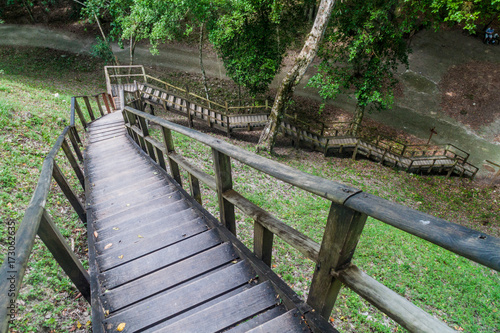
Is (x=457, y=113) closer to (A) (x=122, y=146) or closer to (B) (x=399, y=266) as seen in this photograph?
(B) (x=399, y=266)

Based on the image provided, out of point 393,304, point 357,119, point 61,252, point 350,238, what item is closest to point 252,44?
point 357,119

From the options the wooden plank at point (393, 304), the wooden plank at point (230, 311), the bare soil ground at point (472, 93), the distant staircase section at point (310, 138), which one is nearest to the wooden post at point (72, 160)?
the wooden plank at point (230, 311)

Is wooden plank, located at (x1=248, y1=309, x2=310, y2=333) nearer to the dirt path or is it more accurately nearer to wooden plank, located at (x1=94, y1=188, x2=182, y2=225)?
wooden plank, located at (x1=94, y1=188, x2=182, y2=225)

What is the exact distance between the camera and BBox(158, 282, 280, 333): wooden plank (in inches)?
88.6

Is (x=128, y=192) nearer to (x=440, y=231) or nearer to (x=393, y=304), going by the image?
(x=393, y=304)

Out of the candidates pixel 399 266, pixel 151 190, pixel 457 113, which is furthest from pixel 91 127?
pixel 457 113

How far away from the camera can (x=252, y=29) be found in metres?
14.2

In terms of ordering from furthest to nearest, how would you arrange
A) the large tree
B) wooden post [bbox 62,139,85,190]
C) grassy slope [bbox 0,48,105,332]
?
1. the large tree
2. wooden post [bbox 62,139,85,190]
3. grassy slope [bbox 0,48,105,332]

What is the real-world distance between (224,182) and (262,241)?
772 millimetres

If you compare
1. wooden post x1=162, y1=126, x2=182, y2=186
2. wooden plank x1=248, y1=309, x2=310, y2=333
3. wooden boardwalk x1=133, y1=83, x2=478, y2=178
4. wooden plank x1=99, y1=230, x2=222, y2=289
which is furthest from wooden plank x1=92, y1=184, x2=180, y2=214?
wooden boardwalk x1=133, y1=83, x2=478, y2=178

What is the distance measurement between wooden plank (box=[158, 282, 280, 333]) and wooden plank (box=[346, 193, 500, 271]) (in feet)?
4.57

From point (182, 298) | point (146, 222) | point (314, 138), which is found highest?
point (182, 298)

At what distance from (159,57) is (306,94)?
13401mm

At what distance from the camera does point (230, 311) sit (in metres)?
2.34
